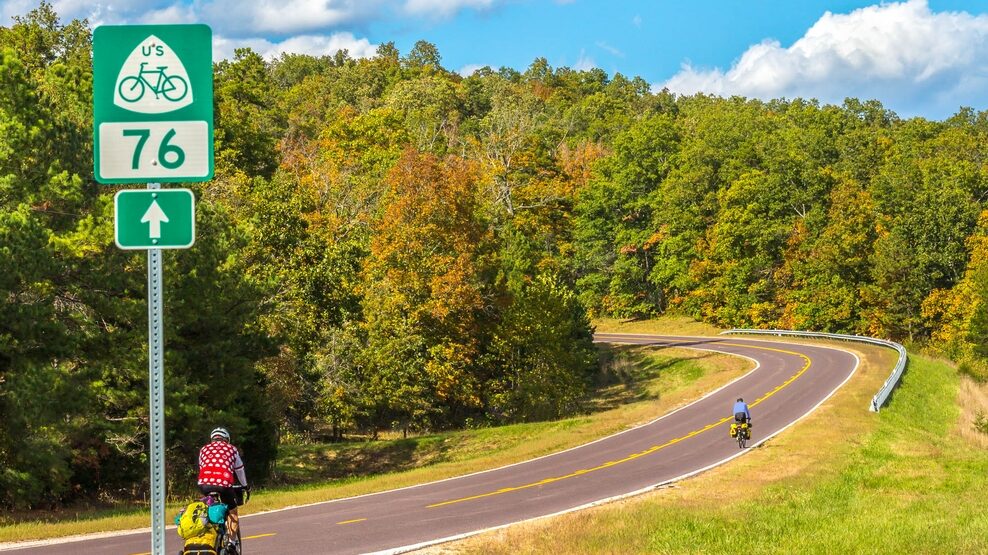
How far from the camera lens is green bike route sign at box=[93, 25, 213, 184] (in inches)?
211

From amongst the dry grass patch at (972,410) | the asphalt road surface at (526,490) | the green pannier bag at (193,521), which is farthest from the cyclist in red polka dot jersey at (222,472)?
the dry grass patch at (972,410)

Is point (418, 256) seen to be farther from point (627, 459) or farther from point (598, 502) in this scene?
point (598, 502)

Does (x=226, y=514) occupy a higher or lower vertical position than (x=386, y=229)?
lower

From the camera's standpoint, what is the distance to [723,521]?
1593 cm

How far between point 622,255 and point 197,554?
8280 cm

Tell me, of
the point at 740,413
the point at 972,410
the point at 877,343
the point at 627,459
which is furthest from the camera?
the point at 877,343

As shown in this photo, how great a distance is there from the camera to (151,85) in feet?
17.7

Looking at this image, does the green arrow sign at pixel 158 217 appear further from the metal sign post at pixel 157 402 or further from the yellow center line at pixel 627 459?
the yellow center line at pixel 627 459

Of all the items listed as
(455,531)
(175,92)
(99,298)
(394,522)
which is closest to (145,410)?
(99,298)

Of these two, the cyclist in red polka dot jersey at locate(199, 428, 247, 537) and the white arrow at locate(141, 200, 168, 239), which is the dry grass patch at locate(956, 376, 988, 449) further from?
the white arrow at locate(141, 200, 168, 239)

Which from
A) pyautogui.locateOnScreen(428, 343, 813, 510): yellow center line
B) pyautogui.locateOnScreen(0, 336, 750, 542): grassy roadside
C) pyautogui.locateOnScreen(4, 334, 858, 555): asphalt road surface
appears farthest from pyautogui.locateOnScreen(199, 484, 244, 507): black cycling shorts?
pyautogui.locateOnScreen(428, 343, 813, 510): yellow center line

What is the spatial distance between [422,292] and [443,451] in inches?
397

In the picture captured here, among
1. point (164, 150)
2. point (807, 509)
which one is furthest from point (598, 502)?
point (164, 150)

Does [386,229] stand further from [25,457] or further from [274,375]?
[25,457]
